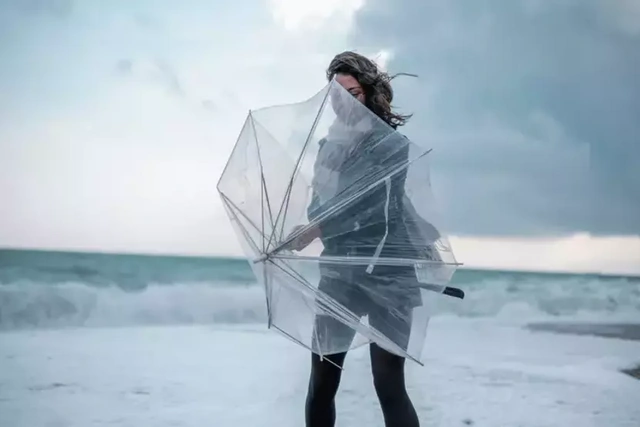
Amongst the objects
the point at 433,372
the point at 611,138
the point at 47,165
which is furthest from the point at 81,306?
the point at 611,138

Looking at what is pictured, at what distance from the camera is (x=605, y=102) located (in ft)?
13.6

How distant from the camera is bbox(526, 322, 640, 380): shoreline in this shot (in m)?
4.43

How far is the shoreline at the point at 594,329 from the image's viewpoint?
175 inches

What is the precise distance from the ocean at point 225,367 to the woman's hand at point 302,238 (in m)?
0.51

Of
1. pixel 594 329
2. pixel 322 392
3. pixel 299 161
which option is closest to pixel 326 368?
pixel 322 392

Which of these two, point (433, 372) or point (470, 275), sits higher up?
point (470, 275)

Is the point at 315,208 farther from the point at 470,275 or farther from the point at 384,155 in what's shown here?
the point at 470,275

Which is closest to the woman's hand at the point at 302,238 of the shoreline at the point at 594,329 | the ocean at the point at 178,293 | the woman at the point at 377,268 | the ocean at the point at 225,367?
the woman at the point at 377,268

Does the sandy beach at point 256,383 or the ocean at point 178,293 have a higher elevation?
the ocean at point 178,293

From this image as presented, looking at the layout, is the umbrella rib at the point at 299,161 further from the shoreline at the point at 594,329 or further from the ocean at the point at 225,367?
the shoreline at the point at 594,329

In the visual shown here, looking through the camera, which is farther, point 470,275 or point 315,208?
point 470,275

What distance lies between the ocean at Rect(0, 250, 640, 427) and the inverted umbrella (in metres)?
0.39

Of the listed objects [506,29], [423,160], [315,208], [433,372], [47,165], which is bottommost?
[433,372]

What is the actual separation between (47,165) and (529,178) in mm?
2943
